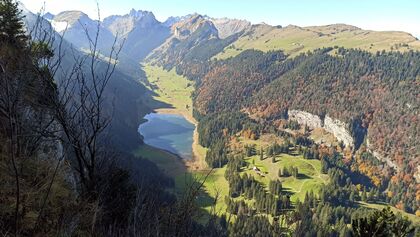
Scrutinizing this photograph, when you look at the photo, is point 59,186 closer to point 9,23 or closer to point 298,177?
point 9,23

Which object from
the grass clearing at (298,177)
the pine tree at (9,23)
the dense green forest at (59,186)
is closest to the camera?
the dense green forest at (59,186)

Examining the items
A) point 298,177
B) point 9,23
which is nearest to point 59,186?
point 9,23

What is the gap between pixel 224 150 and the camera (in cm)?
19325

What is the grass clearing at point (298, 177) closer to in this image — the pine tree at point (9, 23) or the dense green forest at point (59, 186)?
the pine tree at point (9, 23)

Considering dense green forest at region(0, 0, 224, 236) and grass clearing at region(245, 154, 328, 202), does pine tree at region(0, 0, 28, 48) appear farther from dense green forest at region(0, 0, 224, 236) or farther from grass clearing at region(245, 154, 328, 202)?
grass clearing at region(245, 154, 328, 202)

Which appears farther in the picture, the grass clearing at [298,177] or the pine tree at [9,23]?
the grass clearing at [298,177]

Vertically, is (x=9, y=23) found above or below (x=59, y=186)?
above

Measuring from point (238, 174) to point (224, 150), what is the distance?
38.8 meters

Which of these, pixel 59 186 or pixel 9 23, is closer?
pixel 59 186

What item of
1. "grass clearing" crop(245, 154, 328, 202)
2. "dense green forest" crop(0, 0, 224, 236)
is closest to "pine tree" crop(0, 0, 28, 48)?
"dense green forest" crop(0, 0, 224, 236)

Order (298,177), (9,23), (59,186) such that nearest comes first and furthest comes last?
1. (59,186)
2. (9,23)
3. (298,177)

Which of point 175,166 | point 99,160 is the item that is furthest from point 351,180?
point 99,160

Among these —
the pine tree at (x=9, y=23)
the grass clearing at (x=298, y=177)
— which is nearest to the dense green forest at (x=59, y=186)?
the pine tree at (x=9, y=23)

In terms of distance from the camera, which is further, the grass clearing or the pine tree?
the grass clearing
